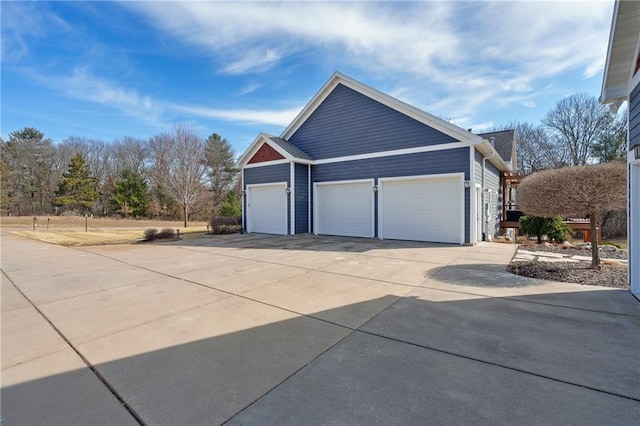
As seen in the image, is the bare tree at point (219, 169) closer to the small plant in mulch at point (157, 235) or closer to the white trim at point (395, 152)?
the small plant in mulch at point (157, 235)

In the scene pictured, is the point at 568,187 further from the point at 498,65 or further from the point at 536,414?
the point at 498,65

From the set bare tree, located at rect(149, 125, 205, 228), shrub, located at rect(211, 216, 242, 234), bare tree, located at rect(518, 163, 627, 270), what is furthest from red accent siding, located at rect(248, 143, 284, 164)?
bare tree, located at rect(149, 125, 205, 228)

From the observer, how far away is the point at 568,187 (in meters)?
5.93

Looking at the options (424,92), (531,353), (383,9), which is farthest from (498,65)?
(531,353)

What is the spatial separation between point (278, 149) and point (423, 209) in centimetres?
716

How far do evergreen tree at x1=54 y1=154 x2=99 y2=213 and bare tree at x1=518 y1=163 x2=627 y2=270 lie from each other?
39080mm

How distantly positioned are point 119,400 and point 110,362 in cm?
73

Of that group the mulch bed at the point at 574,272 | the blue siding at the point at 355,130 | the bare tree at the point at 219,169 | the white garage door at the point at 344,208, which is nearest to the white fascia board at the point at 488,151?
the blue siding at the point at 355,130

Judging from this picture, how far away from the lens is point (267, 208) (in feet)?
48.3

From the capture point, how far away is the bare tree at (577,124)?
81.2ft

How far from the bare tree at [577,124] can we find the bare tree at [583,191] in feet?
84.4

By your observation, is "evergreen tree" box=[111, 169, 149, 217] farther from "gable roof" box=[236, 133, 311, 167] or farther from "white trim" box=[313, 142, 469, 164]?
"white trim" box=[313, 142, 469, 164]

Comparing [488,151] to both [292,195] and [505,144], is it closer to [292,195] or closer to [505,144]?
[292,195]

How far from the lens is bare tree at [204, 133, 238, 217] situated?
103 ft
